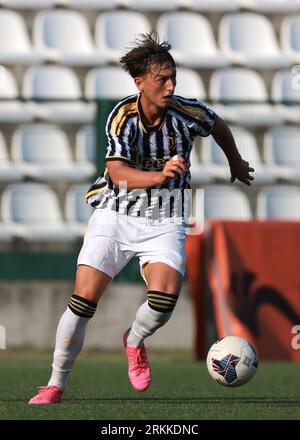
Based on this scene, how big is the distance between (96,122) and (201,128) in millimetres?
4657

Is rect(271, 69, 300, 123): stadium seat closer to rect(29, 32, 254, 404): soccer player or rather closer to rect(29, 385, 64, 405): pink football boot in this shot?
rect(29, 32, 254, 404): soccer player

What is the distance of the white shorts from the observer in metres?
5.60

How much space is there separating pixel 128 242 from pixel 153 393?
1201 millimetres

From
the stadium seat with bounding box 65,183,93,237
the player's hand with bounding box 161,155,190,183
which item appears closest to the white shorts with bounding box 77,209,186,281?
the player's hand with bounding box 161,155,190,183

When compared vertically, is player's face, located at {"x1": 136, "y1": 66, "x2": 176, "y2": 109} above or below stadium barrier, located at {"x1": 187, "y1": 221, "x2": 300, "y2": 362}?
above

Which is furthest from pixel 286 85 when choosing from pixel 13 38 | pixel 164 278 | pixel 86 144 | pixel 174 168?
pixel 174 168

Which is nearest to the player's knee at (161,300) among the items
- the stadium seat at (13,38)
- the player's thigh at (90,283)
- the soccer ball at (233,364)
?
the player's thigh at (90,283)

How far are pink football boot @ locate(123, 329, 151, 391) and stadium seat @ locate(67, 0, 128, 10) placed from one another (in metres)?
7.22

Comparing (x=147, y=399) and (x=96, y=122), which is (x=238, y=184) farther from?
(x=147, y=399)

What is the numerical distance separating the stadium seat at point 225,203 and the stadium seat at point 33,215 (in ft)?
4.50

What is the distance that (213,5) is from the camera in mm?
12445

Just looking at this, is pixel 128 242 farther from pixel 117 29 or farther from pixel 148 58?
pixel 117 29

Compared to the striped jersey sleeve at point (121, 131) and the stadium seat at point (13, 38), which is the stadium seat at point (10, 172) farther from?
the striped jersey sleeve at point (121, 131)

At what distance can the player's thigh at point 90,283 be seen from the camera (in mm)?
5492
